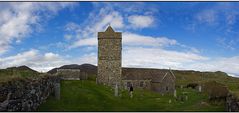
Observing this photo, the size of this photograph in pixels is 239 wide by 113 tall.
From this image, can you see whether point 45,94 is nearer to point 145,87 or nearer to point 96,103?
point 96,103

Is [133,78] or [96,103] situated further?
[133,78]

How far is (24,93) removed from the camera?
2977 centimetres

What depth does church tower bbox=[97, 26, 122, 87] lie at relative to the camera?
72.1 metres

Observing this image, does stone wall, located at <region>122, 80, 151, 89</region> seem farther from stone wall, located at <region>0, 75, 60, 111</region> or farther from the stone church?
stone wall, located at <region>0, 75, 60, 111</region>

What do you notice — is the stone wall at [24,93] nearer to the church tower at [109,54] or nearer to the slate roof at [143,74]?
the church tower at [109,54]

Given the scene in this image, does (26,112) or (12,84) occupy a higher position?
(12,84)

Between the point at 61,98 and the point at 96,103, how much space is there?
3179 millimetres

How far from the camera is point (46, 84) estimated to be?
38406 millimetres

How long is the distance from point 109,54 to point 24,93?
141ft

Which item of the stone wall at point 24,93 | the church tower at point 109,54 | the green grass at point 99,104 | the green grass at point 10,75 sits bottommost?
the green grass at point 99,104

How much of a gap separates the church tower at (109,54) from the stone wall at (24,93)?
33138 millimetres

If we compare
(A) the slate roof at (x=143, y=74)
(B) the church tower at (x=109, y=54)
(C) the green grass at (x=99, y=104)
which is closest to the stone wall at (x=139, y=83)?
(A) the slate roof at (x=143, y=74)

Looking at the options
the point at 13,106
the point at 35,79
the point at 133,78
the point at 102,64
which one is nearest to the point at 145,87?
the point at 133,78

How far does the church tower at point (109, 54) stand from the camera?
72.1m
